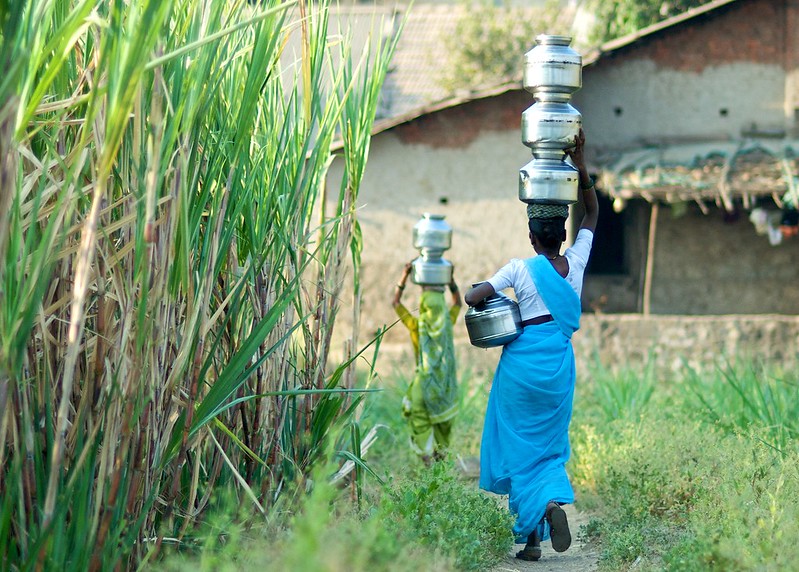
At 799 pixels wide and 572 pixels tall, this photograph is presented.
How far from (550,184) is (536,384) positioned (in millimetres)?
792

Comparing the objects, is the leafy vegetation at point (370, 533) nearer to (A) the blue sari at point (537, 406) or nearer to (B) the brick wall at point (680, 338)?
(A) the blue sari at point (537, 406)

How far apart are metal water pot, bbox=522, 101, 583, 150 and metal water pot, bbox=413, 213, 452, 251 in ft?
6.34

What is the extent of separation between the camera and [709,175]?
→ 1105 centimetres

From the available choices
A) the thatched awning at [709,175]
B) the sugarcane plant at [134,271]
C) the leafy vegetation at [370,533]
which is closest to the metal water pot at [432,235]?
the leafy vegetation at [370,533]

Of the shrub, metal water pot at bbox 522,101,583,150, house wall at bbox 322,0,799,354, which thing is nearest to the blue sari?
the shrub

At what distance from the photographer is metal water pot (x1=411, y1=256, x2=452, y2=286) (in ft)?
20.9

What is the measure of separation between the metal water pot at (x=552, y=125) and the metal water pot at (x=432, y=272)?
1.97 m

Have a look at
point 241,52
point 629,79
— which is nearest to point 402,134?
point 629,79

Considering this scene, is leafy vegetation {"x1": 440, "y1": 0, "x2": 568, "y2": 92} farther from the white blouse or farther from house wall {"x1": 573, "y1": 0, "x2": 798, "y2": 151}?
the white blouse

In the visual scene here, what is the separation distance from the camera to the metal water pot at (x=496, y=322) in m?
4.37

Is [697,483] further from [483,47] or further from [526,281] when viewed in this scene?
[483,47]

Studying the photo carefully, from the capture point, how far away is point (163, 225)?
3047mm

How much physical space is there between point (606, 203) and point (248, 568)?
1099 cm

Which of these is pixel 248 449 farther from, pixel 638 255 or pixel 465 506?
pixel 638 255
